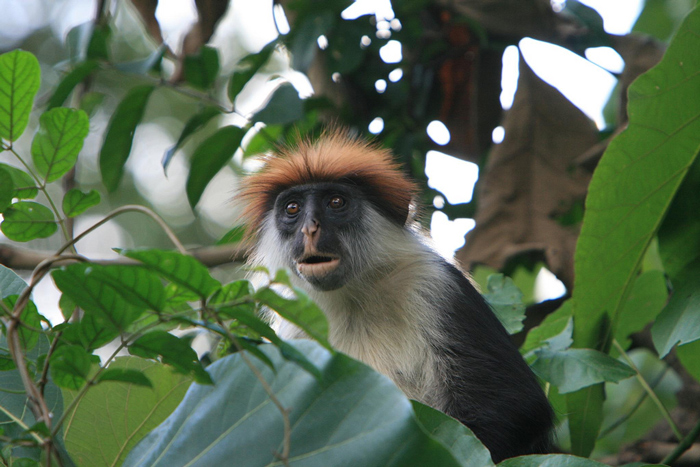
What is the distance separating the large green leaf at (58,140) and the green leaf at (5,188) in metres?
0.08

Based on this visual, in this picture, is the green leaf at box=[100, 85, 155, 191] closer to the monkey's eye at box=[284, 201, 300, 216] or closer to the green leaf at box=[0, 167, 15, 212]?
the monkey's eye at box=[284, 201, 300, 216]

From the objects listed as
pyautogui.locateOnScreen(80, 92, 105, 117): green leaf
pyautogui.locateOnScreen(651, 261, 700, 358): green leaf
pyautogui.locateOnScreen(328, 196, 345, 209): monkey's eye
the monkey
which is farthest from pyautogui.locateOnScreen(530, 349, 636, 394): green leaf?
pyautogui.locateOnScreen(80, 92, 105, 117): green leaf

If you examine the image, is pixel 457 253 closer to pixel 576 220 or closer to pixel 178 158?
pixel 576 220

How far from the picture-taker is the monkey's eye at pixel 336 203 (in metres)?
4.20

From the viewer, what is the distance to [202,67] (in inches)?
162

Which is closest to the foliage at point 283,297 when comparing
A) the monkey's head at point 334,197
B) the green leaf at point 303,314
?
the green leaf at point 303,314

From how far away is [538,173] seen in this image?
460 centimetres

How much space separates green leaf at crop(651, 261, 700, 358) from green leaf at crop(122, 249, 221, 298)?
75.9 inches

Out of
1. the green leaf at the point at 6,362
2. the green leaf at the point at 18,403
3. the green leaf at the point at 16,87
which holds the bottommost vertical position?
the green leaf at the point at 18,403

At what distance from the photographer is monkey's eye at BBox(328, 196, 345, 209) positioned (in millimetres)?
4195

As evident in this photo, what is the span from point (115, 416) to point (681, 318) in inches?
83.9

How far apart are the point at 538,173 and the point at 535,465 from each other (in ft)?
9.29

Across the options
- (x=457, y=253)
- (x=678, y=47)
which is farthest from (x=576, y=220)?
(x=678, y=47)

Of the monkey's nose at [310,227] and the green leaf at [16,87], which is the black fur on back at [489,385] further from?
the green leaf at [16,87]
